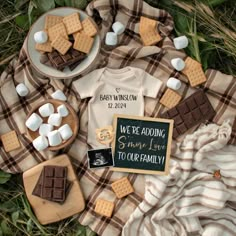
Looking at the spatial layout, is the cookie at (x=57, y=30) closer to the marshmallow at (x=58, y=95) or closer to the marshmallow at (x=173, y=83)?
the marshmallow at (x=58, y=95)

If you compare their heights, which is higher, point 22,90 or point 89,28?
point 89,28

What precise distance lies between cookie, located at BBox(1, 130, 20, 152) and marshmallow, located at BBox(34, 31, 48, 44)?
329 millimetres

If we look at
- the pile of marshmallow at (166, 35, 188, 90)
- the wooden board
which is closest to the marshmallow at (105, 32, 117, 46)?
the pile of marshmallow at (166, 35, 188, 90)

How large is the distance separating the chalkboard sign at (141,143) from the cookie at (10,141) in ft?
1.14

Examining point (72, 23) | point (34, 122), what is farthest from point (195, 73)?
point (34, 122)

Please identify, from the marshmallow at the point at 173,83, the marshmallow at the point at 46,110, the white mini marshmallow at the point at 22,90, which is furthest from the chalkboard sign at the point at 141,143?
the white mini marshmallow at the point at 22,90

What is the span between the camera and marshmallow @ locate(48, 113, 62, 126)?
6.07 ft

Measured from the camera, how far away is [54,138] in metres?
1.84

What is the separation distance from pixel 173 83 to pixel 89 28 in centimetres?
35

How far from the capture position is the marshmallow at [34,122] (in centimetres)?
185

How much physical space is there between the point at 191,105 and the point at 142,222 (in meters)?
0.43

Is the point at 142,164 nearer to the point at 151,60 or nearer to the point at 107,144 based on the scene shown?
the point at 107,144

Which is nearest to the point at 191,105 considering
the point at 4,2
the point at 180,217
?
the point at 180,217

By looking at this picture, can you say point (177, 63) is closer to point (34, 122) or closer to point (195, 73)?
point (195, 73)
